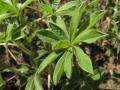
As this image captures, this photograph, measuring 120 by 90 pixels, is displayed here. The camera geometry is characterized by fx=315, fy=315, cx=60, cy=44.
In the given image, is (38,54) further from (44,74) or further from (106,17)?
(106,17)

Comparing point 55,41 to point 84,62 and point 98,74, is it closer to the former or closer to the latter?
point 84,62

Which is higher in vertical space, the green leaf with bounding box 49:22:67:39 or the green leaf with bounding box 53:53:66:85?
the green leaf with bounding box 49:22:67:39

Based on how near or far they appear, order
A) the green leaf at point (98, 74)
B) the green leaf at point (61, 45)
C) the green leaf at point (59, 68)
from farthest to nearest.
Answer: the green leaf at point (98, 74) → the green leaf at point (59, 68) → the green leaf at point (61, 45)

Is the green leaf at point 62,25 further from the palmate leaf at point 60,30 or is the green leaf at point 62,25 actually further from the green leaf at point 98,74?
the green leaf at point 98,74

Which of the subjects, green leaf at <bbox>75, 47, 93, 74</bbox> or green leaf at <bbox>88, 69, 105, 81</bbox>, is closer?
green leaf at <bbox>75, 47, 93, 74</bbox>

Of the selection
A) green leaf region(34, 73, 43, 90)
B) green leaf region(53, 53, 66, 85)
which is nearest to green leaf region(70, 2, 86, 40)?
green leaf region(53, 53, 66, 85)

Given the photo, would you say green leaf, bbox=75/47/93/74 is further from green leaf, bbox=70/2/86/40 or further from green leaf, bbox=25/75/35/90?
green leaf, bbox=25/75/35/90

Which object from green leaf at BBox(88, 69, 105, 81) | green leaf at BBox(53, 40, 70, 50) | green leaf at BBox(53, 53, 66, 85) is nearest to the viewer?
green leaf at BBox(53, 40, 70, 50)

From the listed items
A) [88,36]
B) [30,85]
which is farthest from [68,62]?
[30,85]

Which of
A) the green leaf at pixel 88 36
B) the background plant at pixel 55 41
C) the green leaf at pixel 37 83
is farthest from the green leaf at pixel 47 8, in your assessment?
the green leaf at pixel 37 83

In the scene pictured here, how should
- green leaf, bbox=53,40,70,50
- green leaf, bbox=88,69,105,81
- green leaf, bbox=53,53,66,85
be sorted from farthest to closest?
green leaf, bbox=88,69,105,81
green leaf, bbox=53,53,66,85
green leaf, bbox=53,40,70,50
